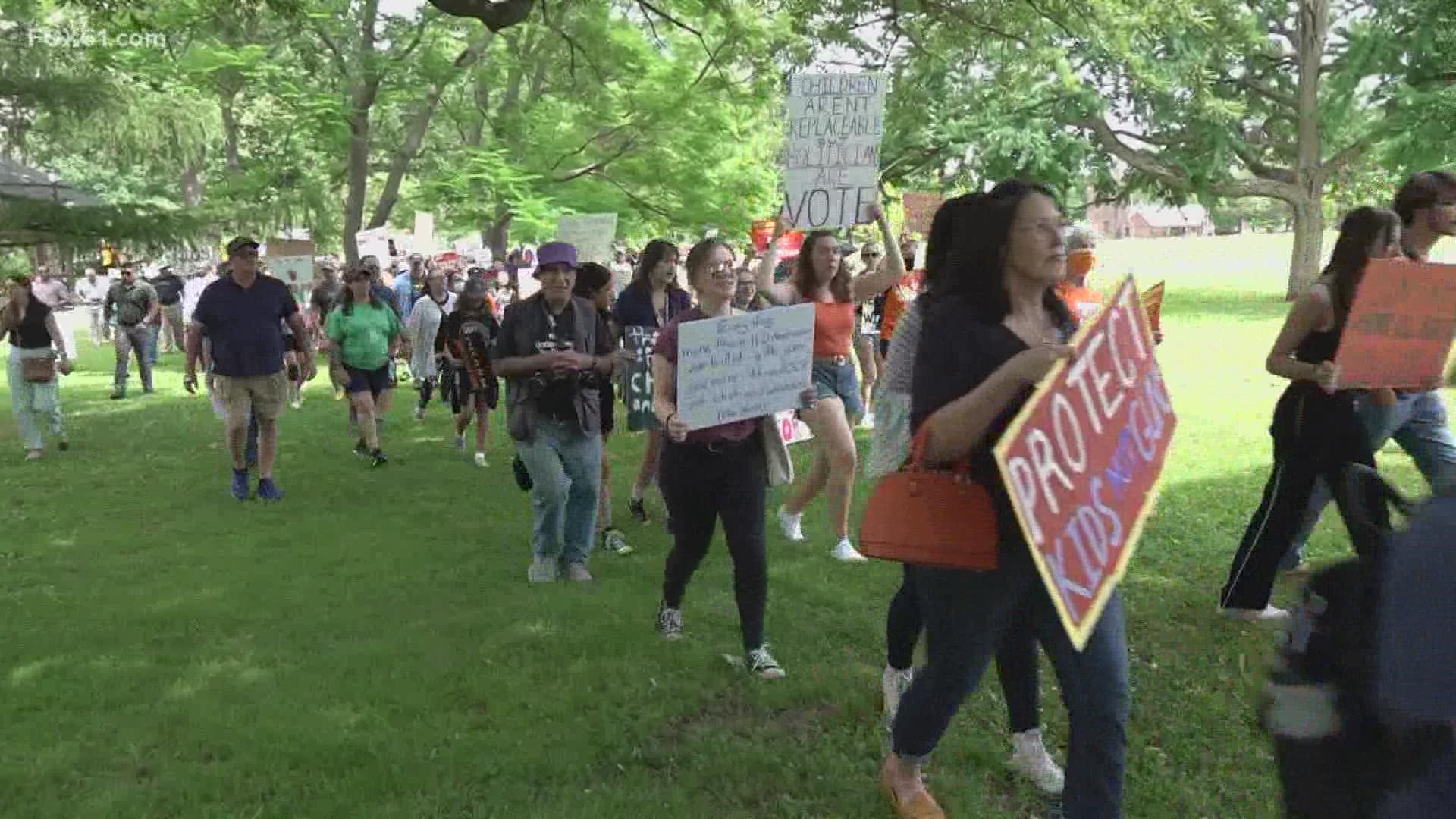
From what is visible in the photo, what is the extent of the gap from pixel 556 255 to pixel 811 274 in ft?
4.29

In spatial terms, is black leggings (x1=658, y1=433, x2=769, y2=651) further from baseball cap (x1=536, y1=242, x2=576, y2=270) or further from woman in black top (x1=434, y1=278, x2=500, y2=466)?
woman in black top (x1=434, y1=278, x2=500, y2=466)

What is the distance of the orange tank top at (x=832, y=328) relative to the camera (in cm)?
643

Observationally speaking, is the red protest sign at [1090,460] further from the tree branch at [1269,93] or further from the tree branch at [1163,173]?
the tree branch at [1269,93]

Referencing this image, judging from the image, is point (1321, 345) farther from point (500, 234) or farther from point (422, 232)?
point (500, 234)

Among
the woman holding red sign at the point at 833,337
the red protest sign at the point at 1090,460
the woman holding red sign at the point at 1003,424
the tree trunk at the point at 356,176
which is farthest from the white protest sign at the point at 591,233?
the red protest sign at the point at 1090,460

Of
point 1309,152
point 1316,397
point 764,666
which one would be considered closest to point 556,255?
point 764,666

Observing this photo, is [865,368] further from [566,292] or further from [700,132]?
[700,132]

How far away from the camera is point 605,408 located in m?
7.05

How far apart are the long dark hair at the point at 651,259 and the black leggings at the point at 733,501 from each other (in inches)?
96.3

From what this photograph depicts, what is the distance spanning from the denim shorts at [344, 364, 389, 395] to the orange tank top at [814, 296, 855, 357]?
5091 millimetres

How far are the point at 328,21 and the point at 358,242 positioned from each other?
21.5ft

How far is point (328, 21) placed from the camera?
15133 mm

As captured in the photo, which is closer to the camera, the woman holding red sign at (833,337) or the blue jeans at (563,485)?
the woman holding red sign at (833,337)

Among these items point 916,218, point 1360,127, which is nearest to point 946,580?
point 916,218
